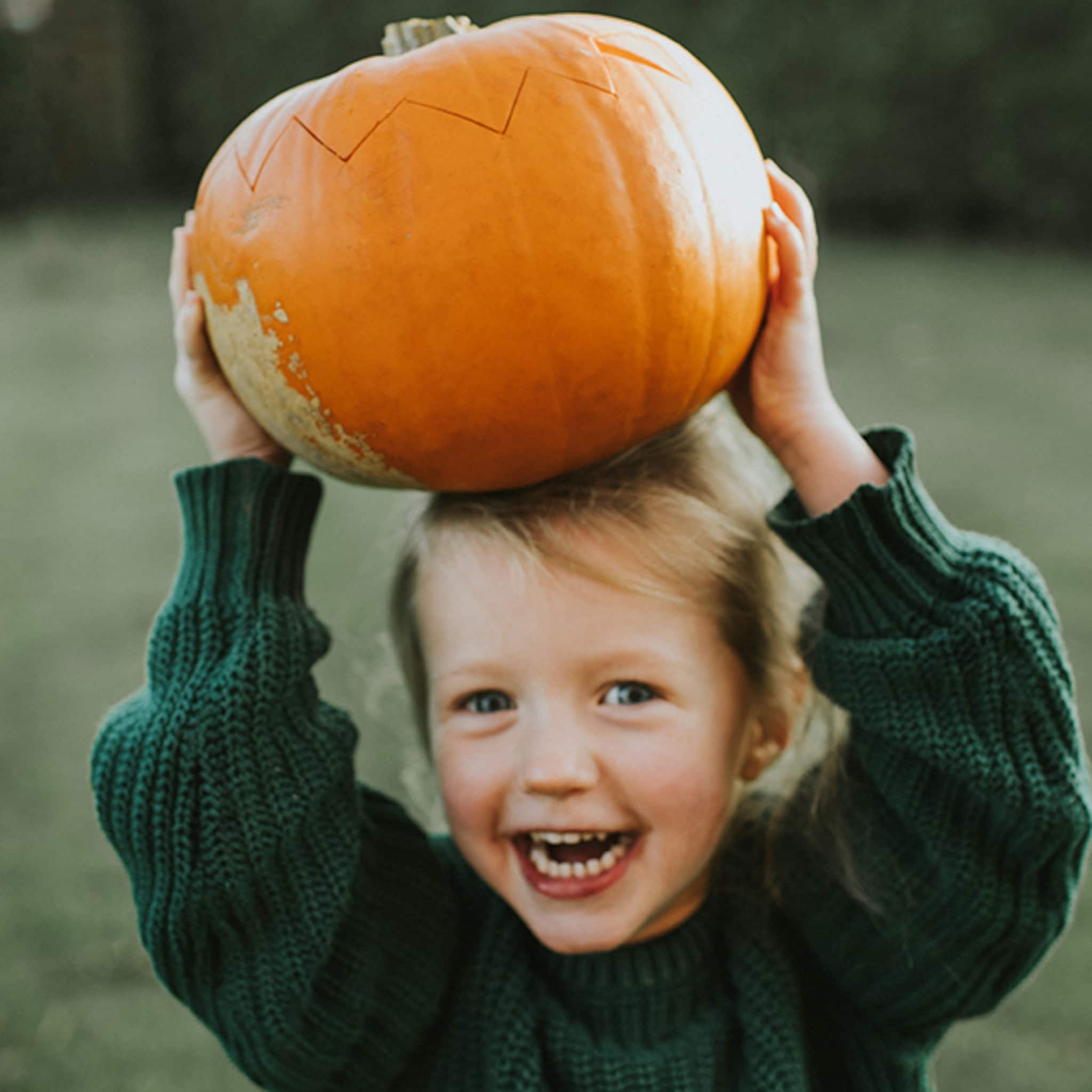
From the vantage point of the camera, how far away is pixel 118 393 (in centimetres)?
1004

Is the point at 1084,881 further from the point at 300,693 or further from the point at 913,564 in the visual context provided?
the point at 300,693

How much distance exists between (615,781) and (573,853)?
16 cm

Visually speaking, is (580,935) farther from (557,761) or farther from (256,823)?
(256,823)

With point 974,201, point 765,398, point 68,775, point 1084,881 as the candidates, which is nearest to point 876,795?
point 765,398

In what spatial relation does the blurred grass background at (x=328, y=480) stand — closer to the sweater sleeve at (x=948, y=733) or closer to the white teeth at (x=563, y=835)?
the white teeth at (x=563, y=835)

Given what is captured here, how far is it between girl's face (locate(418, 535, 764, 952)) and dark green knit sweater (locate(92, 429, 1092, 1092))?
0.57 ft

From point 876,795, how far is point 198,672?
99 centimetres

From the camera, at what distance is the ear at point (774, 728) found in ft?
6.62

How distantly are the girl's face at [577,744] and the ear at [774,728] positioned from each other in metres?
0.15

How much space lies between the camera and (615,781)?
1753 mm

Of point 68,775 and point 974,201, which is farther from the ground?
point 68,775

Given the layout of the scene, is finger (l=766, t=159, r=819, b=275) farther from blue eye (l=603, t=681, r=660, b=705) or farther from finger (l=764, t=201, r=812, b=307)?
blue eye (l=603, t=681, r=660, b=705)

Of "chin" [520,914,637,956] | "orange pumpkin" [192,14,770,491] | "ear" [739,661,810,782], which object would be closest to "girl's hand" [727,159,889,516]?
"orange pumpkin" [192,14,770,491]

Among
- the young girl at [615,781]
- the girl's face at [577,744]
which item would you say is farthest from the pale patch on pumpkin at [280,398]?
the girl's face at [577,744]
